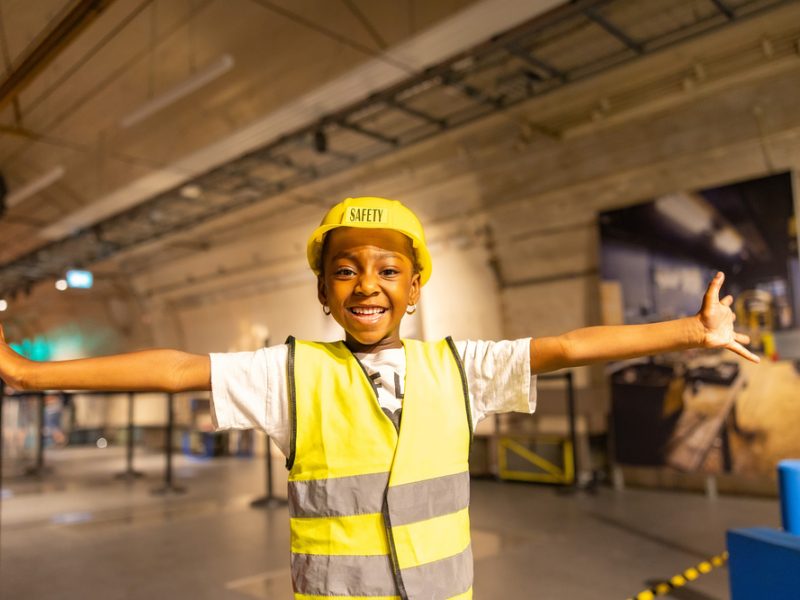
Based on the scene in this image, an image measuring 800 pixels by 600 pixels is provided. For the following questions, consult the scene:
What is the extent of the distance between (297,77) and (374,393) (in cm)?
768

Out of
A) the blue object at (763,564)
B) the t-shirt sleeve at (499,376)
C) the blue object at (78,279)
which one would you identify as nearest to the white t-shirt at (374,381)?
Answer: the t-shirt sleeve at (499,376)

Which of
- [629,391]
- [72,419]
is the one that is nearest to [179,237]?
[72,419]

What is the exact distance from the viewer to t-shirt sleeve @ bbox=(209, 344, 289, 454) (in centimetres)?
143

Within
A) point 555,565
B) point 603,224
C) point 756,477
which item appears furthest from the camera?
point 603,224

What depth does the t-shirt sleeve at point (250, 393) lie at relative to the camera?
1434 mm

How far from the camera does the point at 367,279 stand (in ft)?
4.87

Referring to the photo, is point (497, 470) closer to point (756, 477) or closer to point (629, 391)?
point (629, 391)

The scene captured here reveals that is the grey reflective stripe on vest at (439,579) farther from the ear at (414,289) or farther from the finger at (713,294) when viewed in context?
the finger at (713,294)

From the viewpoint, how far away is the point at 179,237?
1462 cm

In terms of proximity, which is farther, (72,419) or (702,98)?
(72,419)

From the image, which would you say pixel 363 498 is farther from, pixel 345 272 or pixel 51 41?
pixel 51 41

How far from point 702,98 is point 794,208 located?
1647mm

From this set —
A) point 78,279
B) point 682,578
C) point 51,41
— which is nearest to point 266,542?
point 682,578

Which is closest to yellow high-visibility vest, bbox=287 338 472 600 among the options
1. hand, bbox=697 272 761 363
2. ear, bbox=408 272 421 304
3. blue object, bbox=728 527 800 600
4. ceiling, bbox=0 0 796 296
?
ear, bbox=408 272 421 304
